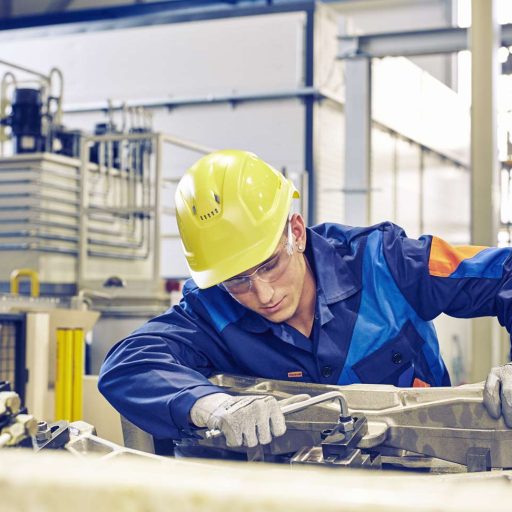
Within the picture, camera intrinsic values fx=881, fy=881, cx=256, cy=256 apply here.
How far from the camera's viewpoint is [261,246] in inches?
79.0

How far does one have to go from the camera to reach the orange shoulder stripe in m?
2.04

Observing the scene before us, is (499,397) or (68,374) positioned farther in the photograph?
(68,374)

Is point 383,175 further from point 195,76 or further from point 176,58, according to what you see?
point 176,58

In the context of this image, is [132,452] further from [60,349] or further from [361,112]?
[361,112]

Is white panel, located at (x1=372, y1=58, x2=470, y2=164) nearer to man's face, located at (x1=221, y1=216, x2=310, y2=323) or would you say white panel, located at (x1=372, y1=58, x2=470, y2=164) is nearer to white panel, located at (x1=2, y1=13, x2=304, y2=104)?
white panel, located at (x1=2, y1=13, x2=304, y2=104)

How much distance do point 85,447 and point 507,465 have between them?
70 centimetres

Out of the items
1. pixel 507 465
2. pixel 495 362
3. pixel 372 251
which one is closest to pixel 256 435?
pixel 507 465

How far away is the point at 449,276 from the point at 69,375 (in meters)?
2.25

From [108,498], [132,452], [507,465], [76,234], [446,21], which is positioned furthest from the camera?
[446,21]

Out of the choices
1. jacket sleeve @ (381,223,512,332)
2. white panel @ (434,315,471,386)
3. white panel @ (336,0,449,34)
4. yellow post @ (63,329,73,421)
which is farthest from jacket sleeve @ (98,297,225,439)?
white panel @ (336,0,449,34)

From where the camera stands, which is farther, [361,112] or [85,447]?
[361,112]

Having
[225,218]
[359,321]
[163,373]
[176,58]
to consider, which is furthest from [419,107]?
[163,373]

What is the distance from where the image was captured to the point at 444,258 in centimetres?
205

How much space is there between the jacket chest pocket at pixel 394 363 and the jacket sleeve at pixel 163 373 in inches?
14.3
